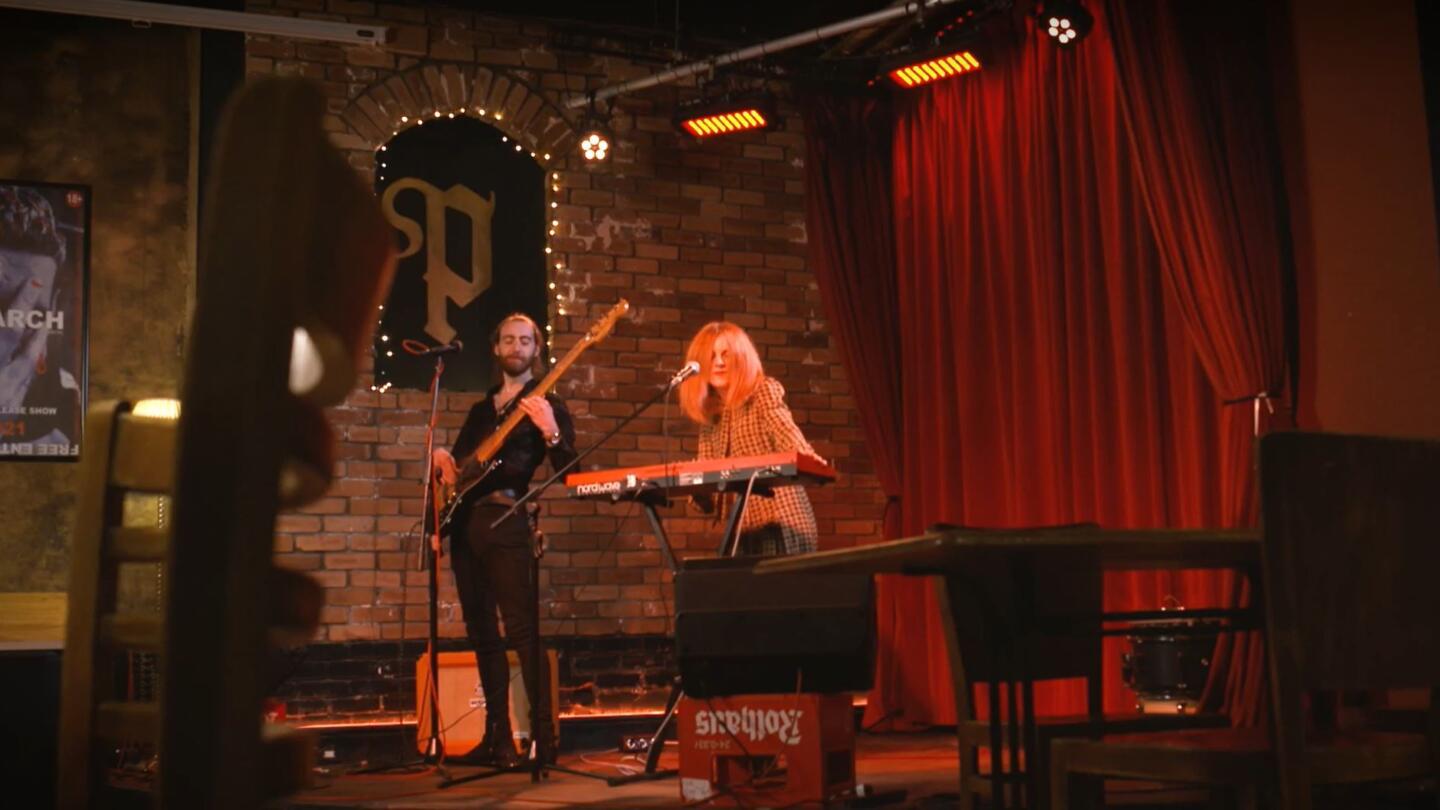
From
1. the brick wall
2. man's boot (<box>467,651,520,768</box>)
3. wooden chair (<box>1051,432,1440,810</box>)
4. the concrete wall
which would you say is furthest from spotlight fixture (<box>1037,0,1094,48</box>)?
the concrete wall

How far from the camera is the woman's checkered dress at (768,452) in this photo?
4.96 meters

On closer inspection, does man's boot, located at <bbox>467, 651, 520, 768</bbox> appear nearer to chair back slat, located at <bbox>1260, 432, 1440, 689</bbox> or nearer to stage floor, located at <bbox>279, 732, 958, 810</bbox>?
stage floor, located at <bbox>279, 732, 958, 810</bbox>

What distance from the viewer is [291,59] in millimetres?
6406

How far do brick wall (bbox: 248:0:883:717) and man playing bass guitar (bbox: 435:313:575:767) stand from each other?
3.32 feet

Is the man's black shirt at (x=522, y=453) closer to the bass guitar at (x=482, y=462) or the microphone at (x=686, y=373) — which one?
the bass guitar at (x=482, y=462)

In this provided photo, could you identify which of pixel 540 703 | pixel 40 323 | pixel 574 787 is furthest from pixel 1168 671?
pixel 40 323

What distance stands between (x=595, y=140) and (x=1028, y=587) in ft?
14.0

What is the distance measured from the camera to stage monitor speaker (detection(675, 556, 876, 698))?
4230 mm

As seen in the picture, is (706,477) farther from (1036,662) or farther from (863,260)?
(863,260)

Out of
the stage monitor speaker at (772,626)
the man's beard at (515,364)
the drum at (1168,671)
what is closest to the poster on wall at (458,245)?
the man's beard at (515,364)

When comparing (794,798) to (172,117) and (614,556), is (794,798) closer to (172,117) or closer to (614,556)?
(614,556)

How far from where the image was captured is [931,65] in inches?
233

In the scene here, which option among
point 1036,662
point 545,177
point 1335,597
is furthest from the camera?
point 545,177

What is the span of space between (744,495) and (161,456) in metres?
3.68
